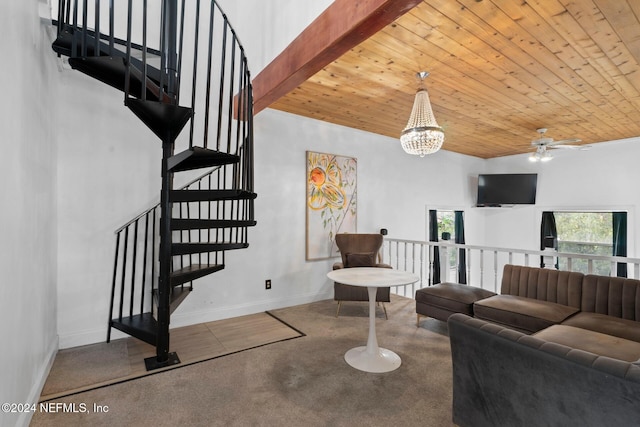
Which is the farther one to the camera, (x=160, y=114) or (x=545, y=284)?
(x=545, y=284)

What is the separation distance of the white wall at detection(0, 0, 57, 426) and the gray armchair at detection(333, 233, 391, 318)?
8.46ft

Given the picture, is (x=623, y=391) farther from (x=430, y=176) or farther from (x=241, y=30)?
(x=430, y=176)

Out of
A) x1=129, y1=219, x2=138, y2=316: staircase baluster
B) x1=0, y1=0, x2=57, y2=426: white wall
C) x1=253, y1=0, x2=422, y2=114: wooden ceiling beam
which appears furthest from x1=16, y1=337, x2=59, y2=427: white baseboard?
x1=253, y1=0, x2=422, y2=114: wooden ceiling beam

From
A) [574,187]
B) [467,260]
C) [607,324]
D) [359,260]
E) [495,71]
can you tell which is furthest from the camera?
[574,187]

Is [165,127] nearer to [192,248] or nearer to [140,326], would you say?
[192,248]

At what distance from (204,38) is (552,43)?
3.28 metres

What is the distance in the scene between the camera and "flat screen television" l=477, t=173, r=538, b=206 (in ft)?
20.2

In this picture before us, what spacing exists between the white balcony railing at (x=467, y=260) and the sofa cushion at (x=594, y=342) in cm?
103

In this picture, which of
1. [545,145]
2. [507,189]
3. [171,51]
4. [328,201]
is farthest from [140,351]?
[507,189]

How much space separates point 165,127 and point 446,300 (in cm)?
291

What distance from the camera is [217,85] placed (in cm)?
353

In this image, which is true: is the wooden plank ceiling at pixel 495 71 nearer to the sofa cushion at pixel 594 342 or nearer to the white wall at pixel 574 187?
the white wall at pixel 574 187

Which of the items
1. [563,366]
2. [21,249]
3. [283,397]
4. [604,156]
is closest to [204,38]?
[21,249]

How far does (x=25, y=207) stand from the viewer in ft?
5.83
